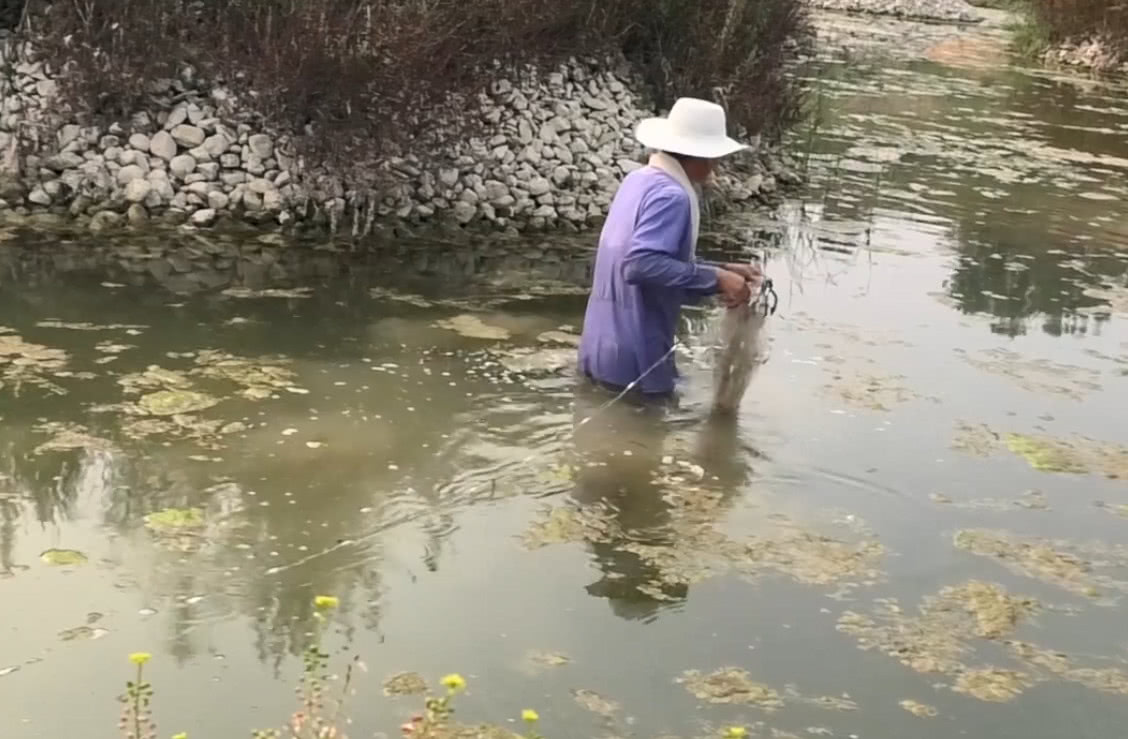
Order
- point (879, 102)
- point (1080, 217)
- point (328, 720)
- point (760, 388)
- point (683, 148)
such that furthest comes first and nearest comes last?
point (879, 102), point (1080, 217), point (760, 388), point (683, 148), point (328, 720)

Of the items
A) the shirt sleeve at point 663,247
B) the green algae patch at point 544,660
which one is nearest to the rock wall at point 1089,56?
→ the shirt sleeve at point 663,247

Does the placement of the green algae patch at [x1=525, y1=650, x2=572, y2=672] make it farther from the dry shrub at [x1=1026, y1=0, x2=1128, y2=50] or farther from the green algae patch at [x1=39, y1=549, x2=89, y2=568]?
the dry shrub at [x1=1026, y1=0, x2=1128, y2=50]

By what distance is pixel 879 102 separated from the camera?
62.2 ft

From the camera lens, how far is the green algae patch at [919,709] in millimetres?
3951

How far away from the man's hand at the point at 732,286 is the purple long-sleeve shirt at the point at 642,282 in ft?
0.13

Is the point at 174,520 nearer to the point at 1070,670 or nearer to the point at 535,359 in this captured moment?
the point at 535,359

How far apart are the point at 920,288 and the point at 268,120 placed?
4.76 meters

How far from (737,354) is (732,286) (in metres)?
0.78

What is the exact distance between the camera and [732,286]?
18.5 feet

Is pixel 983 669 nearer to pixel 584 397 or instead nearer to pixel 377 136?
pixel 584 397

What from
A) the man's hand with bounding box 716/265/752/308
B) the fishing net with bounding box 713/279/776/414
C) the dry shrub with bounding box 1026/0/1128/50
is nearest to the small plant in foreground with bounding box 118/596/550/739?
the man's hand with bounding box 716/265/752/308

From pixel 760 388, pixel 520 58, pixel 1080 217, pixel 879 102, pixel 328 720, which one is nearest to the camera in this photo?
pixel 328 720

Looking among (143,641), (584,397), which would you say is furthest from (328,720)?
(584,397)

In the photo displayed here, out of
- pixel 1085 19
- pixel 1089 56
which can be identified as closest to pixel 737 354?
pixel 1089 56
